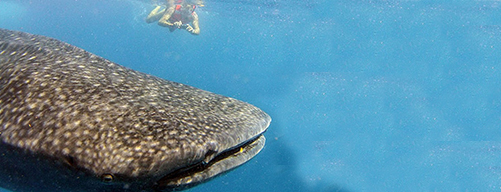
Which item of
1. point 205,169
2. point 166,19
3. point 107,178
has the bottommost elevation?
point 107,178

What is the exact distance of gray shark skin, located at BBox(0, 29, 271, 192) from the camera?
7.47 ft

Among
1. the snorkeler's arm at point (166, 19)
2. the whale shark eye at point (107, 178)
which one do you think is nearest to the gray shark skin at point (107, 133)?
the whale shark eye at point (107, 178)

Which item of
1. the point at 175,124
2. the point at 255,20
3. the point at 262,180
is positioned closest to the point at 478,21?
the point at 255,20

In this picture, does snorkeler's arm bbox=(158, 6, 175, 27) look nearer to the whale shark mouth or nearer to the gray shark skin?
the gray shark skin

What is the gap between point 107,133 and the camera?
7.65ft

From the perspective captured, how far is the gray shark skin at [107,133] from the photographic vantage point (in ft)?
7.47

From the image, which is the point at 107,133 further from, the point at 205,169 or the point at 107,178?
the point at 205,169

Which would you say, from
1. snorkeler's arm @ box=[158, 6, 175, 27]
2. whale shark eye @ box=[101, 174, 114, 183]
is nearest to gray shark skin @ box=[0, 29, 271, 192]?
whale shark eye @ box=[101, 174, 114, 183]

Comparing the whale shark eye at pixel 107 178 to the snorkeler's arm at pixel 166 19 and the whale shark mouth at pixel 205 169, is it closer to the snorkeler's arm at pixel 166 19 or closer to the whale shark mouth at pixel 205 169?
the whale shark mouth at pixel 205 169

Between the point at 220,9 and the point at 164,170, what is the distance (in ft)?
106

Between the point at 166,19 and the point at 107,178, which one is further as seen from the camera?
the point at 166,19

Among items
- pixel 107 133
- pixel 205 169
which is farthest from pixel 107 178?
pixel 205 169

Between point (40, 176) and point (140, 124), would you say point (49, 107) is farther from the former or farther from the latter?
point (140, 124)

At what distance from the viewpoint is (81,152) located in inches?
90.0
